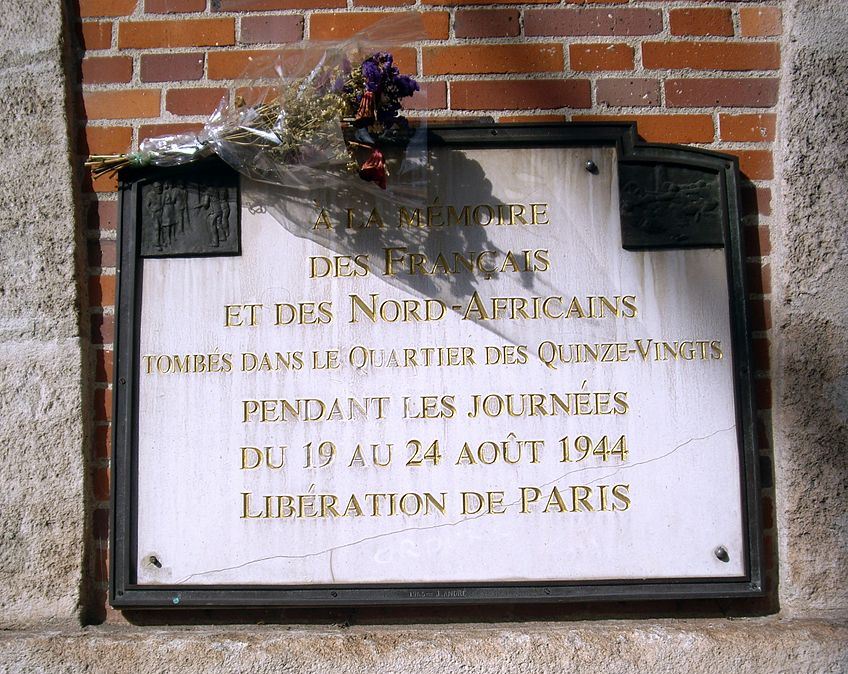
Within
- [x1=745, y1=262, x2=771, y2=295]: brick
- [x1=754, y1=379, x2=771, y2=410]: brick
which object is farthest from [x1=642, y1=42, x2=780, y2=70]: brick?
[x1=754, y1=379, x2=771, y2=410]: brick

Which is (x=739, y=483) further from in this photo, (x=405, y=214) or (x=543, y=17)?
(x=543, y=17)

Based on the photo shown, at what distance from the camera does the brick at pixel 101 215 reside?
2.15 metres

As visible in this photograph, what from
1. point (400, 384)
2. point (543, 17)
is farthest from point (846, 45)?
point (400, 384)

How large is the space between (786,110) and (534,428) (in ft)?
3.48

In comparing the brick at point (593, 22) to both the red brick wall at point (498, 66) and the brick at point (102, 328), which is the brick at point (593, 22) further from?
the brick at point (102, 328)

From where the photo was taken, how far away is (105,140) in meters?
2.17

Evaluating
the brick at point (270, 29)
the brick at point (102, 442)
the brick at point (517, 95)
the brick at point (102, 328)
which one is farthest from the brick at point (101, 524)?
the brick at point (517, 95)

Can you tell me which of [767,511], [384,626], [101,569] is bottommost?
[384,626]

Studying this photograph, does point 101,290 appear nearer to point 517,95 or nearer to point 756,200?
point 517,95

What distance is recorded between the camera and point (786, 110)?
81.9 inches

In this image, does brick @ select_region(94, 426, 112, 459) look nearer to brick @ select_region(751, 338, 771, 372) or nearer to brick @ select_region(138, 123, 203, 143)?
brick @ select_region(138, 123, 203, 143)

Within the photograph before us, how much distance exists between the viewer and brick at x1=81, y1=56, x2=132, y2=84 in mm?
2182

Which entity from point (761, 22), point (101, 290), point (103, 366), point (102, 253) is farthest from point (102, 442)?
point (761, 22)

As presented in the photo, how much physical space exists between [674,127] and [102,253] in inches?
62.0
